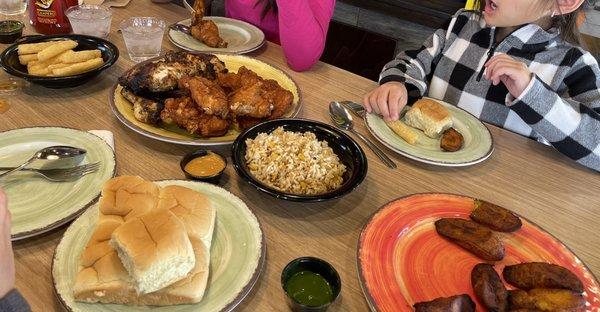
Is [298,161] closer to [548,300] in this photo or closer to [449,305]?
[449,305]

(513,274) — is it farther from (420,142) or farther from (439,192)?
(420,142)

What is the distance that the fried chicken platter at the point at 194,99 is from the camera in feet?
4.47

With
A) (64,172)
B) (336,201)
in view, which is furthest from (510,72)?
(64,172)

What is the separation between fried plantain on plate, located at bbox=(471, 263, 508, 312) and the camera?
0.89m

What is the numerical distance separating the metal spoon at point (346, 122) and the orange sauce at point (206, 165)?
488mm

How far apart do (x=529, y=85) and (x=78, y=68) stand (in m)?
1.59

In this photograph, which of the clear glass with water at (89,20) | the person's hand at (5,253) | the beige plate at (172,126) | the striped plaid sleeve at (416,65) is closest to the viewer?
the person's hand at (5,253)

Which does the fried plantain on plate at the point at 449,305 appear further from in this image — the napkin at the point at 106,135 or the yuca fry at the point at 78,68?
the yuca fry at the point at 78,68

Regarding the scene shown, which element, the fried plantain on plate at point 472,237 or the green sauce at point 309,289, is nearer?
the green sauce at point 309,289

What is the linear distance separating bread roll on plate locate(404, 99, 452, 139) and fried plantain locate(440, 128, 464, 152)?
0.09 ft

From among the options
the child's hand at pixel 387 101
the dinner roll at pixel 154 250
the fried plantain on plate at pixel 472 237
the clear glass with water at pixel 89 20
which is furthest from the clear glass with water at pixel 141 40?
the fried plantain on plate at pixel 472 237

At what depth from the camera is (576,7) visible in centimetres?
156

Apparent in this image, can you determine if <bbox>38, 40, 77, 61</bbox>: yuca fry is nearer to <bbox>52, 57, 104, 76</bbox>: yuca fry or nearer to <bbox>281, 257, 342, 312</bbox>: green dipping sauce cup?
<bbox>52, 57, 104, 76</bbox>: yuca fry

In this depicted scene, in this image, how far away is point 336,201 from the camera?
1.21 meters
